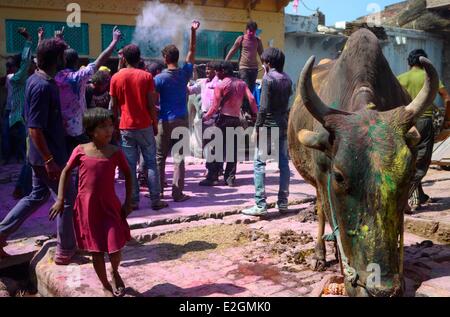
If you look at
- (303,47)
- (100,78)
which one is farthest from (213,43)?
(100,78)

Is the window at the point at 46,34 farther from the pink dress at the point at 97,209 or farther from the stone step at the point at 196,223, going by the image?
the pink dress at the point at 97,209

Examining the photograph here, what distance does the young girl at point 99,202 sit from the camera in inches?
148

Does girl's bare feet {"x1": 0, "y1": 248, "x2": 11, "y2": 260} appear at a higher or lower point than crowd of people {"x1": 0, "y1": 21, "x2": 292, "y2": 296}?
lower

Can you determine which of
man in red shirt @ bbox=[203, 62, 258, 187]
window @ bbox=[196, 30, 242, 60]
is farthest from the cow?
window @ bbox=[196, 30, 242, 60]

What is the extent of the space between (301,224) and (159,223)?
1709 millimetres

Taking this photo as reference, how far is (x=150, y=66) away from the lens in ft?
26.4

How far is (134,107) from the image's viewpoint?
613 cm

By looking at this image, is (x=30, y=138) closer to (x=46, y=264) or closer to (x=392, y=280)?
(x=46, y=264)

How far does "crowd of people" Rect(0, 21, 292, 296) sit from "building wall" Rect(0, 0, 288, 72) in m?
3.57

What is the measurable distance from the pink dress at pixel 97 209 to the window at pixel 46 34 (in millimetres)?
9378

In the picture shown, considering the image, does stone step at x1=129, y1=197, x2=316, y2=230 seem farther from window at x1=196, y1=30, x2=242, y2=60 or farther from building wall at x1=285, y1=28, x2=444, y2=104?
building wall at x1=285, y1=28, x2=444, y2=104

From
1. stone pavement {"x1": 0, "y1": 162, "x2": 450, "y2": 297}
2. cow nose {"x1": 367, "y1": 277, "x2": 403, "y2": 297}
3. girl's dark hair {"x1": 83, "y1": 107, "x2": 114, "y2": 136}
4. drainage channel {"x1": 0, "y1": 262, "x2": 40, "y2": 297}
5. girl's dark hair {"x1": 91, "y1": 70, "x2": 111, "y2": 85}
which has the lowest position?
drainage channel {"x1": 0, "y1": 262, "x2": 40, "y2": 297}

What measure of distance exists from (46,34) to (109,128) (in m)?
9.70

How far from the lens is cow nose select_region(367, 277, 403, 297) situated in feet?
8.85
